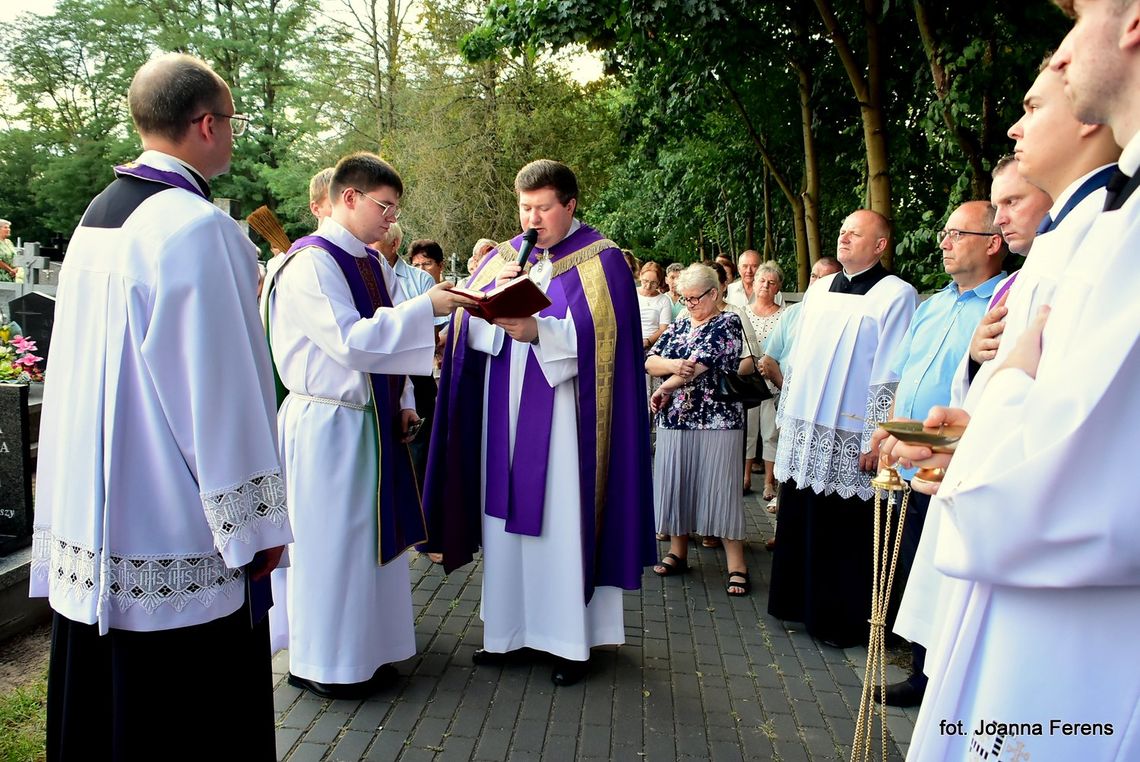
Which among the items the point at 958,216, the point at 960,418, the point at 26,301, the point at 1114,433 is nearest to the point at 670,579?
the point at 958,216

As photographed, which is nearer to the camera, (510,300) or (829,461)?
(510,300)

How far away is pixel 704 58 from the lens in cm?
949

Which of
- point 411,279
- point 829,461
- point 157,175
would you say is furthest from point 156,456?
point 411,279

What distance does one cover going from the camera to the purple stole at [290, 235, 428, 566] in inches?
140

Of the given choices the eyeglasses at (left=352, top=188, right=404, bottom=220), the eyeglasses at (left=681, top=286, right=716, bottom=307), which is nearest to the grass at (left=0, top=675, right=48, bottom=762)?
the eyeglasses at (left=352, top=188, right=404, bottom=220)

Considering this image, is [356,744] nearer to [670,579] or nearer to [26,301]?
[670,579]

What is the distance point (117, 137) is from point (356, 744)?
37100 millimetres

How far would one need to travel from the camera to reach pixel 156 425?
Result: 2.16 metres

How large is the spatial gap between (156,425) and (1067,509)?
2.14 meters

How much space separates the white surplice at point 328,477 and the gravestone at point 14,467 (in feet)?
6.43

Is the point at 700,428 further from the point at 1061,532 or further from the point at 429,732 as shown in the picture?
the point at 1061,532

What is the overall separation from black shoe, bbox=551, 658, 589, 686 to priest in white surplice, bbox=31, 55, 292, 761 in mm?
1775

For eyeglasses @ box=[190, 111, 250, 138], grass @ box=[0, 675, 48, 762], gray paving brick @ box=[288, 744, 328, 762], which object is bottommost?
grass @ box=[0, 675, 48, 762]

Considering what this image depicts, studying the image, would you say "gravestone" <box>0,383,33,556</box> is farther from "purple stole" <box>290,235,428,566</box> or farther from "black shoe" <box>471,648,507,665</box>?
"black shoe" <box>471,648,507,665</box>
